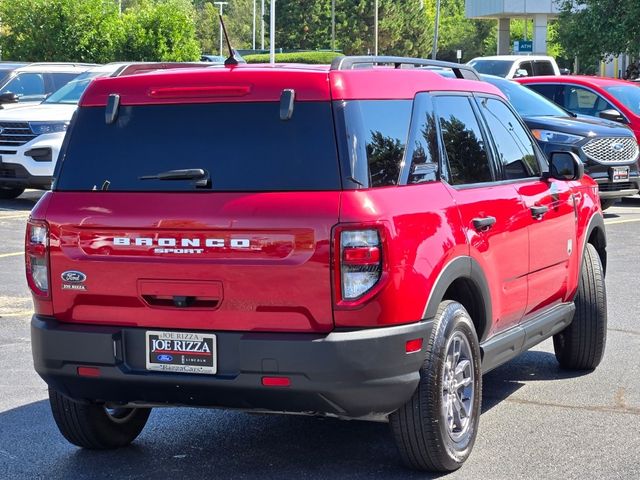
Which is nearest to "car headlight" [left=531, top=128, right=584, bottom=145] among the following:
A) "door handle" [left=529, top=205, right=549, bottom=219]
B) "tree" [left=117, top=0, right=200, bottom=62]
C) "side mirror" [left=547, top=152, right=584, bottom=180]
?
"side mirror" [left=547, top=152, right=584, bottom=180]

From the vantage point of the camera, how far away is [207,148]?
5.20 metres

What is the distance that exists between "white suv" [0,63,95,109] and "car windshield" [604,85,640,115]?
8.54 metres

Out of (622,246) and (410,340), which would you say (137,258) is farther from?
(622,246)

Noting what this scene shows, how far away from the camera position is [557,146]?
16281mm

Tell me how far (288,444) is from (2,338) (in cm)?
339

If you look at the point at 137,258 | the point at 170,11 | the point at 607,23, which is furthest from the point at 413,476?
the point at 170,11

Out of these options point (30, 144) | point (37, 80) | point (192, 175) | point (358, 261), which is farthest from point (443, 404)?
point (37, 80)

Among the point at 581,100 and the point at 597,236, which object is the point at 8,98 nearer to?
the point at 581,100

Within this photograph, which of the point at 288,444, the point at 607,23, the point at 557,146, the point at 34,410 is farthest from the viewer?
the point at 607,23

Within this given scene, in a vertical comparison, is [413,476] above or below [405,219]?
below

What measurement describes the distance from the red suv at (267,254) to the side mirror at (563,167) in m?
1.35

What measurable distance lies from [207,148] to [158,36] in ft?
A: 109

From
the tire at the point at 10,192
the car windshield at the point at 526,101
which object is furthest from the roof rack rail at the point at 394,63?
the tire at the point at 10,192

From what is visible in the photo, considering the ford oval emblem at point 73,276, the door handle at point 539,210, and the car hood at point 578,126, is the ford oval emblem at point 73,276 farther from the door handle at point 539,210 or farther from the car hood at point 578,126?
the car hood at point 578,126
